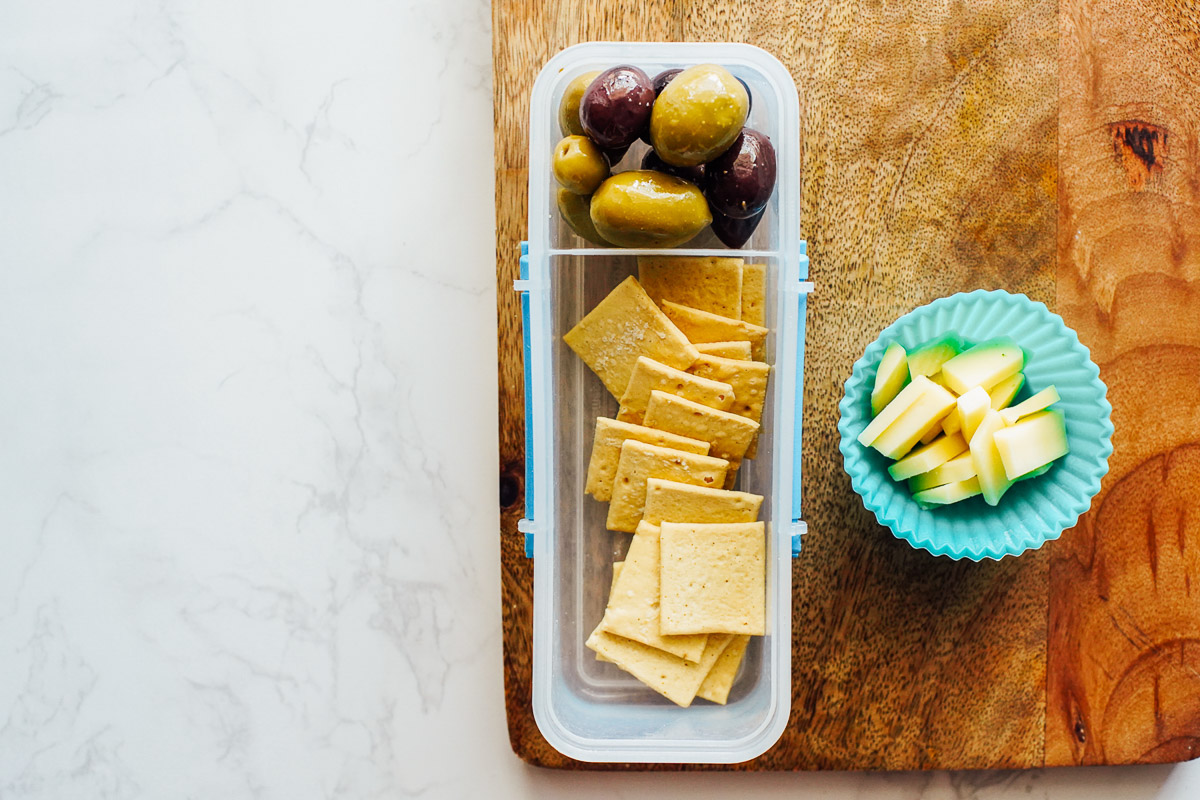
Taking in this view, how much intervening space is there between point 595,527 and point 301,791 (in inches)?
19.6

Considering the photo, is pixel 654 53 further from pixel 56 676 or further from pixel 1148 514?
pixel 56 676

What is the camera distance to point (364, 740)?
3.39 ft

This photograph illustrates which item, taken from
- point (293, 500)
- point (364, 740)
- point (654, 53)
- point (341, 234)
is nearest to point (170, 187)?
point (341, 234)

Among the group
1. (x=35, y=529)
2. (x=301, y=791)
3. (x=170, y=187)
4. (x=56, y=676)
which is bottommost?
(x=301, y=791)

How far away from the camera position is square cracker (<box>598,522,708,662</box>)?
2.90ft

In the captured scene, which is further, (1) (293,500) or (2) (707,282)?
(1) (293,500)

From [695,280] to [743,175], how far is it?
125 mm

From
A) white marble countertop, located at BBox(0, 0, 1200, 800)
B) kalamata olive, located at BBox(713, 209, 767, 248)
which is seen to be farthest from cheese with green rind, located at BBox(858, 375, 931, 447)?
white marble countertop, located at BBox(0, 0, 1200, 800)

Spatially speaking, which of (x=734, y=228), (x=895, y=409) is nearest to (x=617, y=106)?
(x=734, y=228)

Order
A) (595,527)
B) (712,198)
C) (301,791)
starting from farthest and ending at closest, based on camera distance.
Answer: (301,791) < (595,527) < (712,198)

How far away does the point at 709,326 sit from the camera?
887 mm

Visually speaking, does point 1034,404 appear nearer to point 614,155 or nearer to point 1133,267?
point 1133,267

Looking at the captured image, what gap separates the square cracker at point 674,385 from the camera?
2.86ft

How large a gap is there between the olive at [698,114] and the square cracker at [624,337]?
6.2 inches
